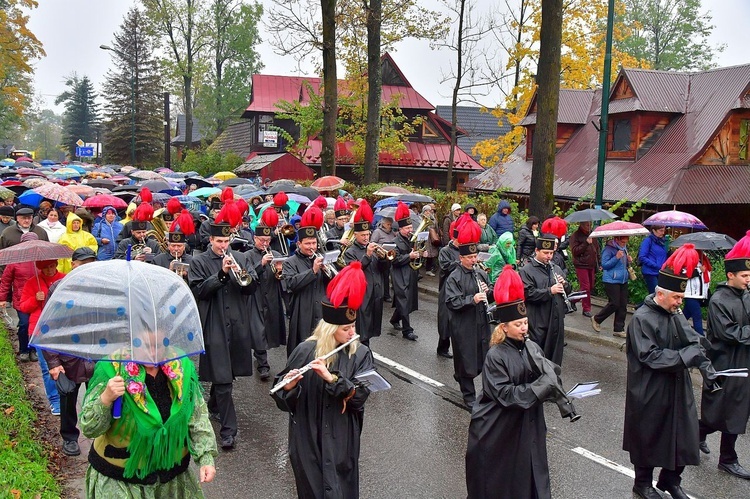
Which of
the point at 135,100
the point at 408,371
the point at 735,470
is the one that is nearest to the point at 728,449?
the point at 735,470

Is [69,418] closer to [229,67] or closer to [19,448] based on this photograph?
[19,448]

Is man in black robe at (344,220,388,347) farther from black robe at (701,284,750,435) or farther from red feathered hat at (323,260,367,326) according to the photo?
red feathered hat at (323,260,367,326)

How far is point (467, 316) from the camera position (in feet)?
28.1

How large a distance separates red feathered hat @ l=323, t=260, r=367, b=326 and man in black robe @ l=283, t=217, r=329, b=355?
362cm

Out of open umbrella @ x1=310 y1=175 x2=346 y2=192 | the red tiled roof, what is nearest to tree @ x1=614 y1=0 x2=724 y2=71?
the red tiled roof

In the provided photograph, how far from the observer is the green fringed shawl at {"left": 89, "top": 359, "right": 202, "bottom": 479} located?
387 centimetres

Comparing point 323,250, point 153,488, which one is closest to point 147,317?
point 153,488

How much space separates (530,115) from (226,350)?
82.0 ft

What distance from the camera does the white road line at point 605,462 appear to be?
6.82 meters

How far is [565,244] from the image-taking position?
12266mm

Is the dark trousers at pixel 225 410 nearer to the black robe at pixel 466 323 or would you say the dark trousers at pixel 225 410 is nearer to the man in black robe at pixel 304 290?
the man in black robe at pixel 304 290

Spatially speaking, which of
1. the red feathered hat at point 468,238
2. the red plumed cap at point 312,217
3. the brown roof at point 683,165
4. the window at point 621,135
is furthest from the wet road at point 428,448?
the window at point 621,135

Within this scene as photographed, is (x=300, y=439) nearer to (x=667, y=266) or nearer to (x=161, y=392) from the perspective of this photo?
(x=161, y=392)

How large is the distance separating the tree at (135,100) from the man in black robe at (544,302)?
173 feet
